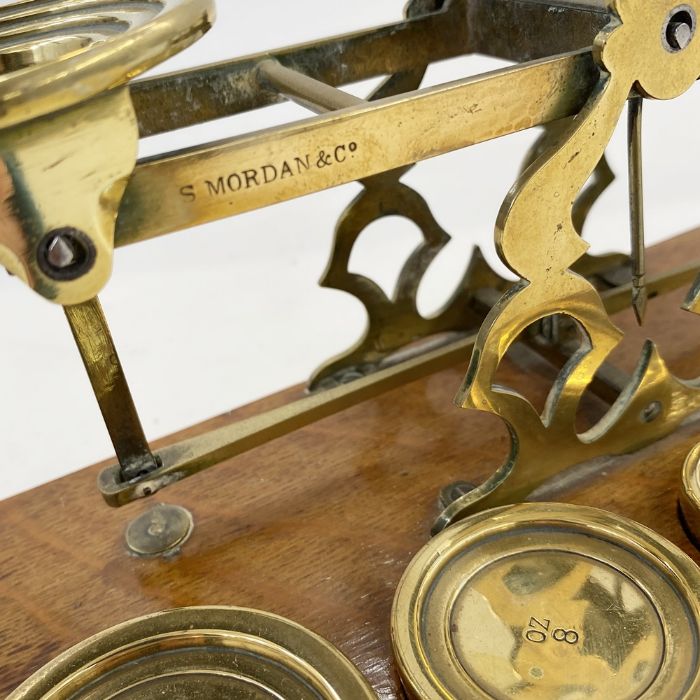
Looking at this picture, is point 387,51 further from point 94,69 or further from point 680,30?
point 94,69

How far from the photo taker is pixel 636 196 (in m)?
0.84

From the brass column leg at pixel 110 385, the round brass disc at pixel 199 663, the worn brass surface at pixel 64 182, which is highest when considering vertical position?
the worn brass surface at pixel 64 182

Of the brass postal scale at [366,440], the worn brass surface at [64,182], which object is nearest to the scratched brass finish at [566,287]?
the brass postal scale at [366,440]

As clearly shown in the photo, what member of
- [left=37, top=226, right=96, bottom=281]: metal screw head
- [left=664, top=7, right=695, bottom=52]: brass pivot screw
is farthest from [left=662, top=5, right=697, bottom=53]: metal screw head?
[left=37, top=226, right=96, bottom=281]: metal screw head

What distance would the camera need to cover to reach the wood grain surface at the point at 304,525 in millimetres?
814

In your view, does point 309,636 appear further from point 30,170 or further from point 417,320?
point 417,320

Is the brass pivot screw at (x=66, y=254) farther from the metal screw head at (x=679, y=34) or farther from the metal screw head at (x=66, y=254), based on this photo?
the metal screw head at (x=679, y=34)

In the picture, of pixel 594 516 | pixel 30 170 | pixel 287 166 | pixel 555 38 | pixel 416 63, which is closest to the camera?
pixel 30 170

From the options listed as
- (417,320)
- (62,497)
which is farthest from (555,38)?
(62,497)

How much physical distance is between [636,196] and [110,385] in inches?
18.7

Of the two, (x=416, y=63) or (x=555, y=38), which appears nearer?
(x=555, y=38)

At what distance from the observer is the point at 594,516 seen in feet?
2.57

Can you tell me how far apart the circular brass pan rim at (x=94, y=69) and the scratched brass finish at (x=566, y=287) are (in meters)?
0.29

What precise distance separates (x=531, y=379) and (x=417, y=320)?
149 millimetres
